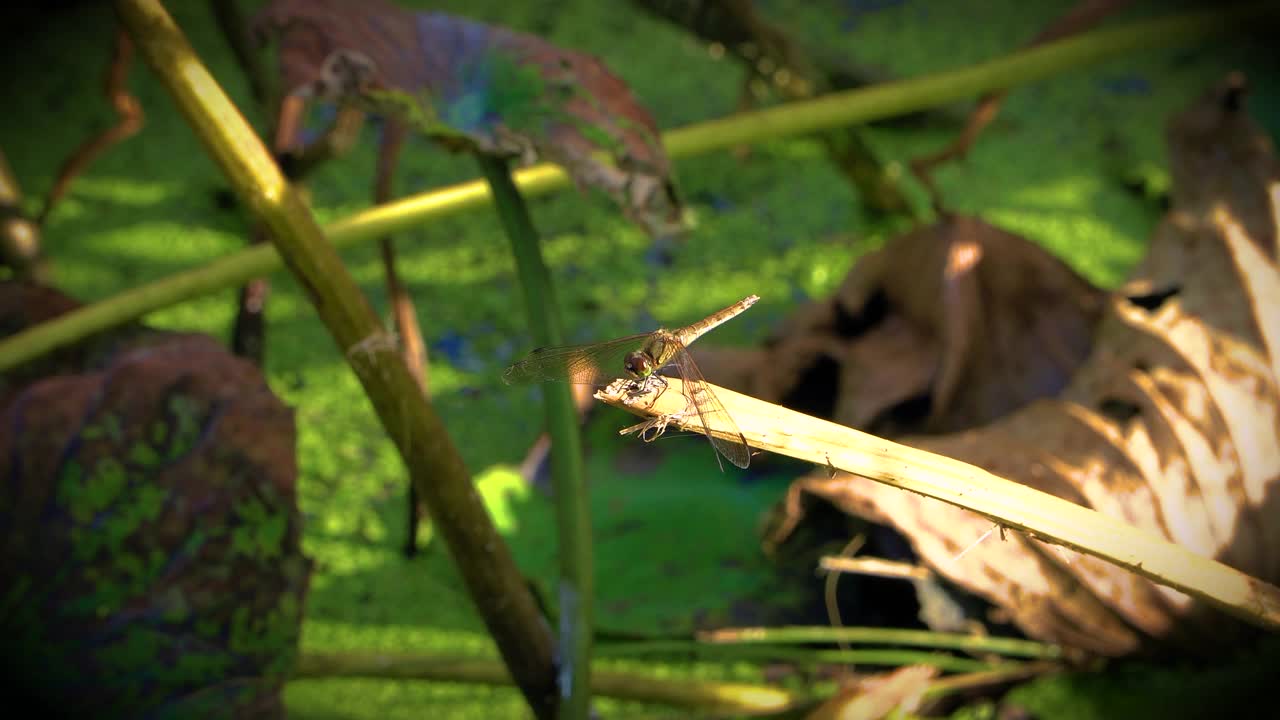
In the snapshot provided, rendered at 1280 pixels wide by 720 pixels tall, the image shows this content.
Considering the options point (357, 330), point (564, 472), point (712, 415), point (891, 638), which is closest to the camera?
point (712, 415)

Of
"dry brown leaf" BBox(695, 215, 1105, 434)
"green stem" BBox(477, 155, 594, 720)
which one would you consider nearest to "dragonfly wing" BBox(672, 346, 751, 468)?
"green stem" BBox(477, 155, 594, 720)

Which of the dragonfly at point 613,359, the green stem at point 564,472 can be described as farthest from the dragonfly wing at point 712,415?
the green stem at point 564,472

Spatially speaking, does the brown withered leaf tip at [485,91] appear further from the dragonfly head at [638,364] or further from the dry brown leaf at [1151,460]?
the dry brown leaf at [1151,460]

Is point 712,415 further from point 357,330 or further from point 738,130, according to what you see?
point 738,130

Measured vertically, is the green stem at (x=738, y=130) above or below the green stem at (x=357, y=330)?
above

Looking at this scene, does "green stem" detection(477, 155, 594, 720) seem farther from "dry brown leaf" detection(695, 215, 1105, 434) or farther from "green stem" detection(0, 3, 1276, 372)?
"dry brown leaf" detection(695, 215, 1105, 434)

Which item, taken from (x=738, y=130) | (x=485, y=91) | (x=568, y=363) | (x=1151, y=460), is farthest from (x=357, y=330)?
(x=1151, y=460)
